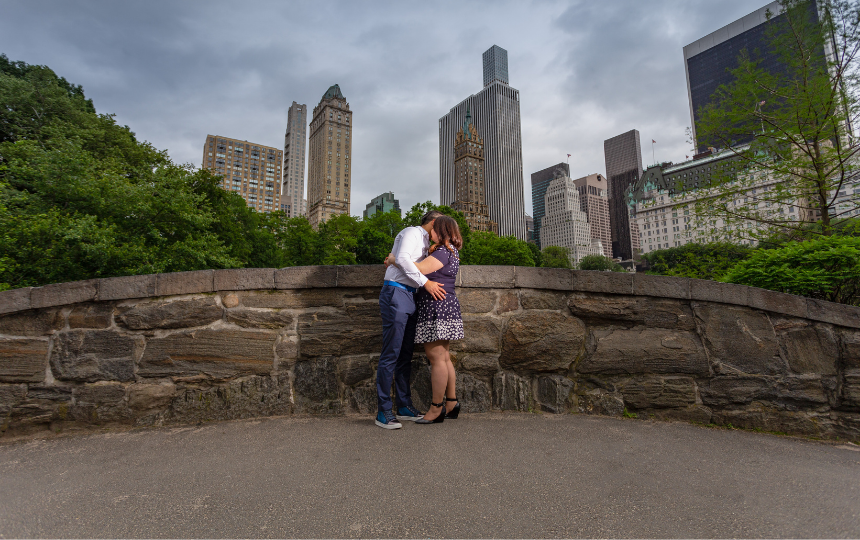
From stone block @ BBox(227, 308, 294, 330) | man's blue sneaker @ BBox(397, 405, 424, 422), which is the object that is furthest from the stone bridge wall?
man's blue sneaker @ BBox(397, 405, 424, 422)

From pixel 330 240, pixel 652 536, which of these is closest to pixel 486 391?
pixel 652 536

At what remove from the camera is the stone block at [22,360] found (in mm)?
3262

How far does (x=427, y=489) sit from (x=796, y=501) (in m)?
1.92

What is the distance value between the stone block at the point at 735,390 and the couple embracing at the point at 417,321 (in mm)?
2181

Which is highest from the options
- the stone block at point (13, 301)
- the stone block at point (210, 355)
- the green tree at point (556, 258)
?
the green tree at point (556, 258)

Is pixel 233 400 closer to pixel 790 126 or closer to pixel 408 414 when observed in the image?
pixel 408 414

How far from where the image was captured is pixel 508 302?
3865 mm

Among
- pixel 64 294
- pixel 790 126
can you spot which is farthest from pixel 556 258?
pixel 64 294

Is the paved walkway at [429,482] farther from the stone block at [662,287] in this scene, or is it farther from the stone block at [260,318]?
the stone block at [662,287]

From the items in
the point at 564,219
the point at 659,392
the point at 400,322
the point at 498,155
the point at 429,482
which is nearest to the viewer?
the point at 429,482

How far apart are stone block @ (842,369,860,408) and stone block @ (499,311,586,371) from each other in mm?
1998

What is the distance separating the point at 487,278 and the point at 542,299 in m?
0.55

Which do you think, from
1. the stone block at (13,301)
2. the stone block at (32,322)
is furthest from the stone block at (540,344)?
the stone block at (13,301)

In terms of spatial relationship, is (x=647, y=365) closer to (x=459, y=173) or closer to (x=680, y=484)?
(x=680, y=484)
